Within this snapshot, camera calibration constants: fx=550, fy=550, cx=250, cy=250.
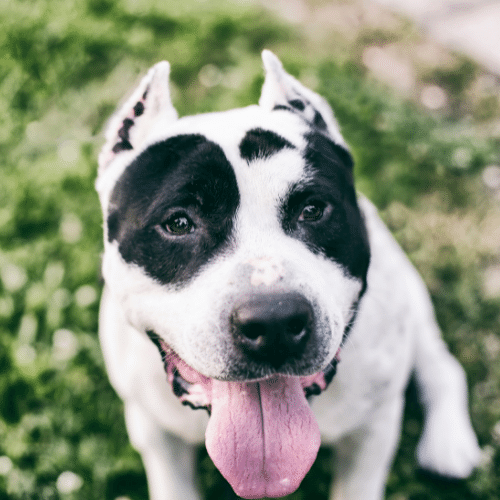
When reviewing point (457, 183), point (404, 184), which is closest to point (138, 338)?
point (404, 184)

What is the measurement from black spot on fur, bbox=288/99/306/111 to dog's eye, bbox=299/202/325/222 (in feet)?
1.32

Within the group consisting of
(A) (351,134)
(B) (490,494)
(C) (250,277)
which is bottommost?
(B) (490,494)

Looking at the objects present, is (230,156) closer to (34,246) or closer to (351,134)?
(34,246)

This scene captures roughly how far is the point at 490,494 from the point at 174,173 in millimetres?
1904

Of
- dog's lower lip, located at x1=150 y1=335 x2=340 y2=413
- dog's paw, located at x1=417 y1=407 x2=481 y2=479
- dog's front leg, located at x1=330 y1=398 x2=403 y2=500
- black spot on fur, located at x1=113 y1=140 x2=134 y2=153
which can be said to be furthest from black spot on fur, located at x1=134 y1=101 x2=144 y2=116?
dog's paw, located at x1=417 y1=407 x2=481 y2=479

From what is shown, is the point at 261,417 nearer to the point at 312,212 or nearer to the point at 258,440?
the point at 258,440

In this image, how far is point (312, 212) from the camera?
1.74 metres

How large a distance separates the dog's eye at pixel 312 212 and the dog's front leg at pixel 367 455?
80 centimetres

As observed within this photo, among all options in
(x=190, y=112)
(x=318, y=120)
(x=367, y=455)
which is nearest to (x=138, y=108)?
(x=318, y=120)

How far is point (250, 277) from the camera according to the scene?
1508 millimetres

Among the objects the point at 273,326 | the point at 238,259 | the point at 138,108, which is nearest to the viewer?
the point at 273,326

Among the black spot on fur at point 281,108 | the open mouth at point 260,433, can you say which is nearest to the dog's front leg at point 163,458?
the open mouth at point 260,433

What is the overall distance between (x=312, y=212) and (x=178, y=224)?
0.42 meters

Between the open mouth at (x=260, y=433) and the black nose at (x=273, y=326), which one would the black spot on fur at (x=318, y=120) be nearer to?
the black nose at (x=273, y=326)
